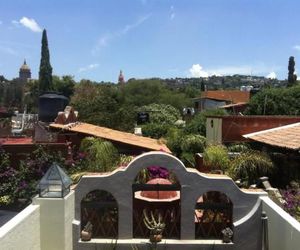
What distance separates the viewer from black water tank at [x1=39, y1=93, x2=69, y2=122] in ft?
94.7

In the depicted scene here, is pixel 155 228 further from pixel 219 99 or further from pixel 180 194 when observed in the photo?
pixel 219 99

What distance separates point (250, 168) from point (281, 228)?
5.53 meters

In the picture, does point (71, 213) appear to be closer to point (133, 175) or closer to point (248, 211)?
point (133, 175)

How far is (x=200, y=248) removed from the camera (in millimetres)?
9555

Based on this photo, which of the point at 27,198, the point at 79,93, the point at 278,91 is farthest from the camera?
the point at 79,93

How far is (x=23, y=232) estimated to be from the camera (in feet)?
24.0

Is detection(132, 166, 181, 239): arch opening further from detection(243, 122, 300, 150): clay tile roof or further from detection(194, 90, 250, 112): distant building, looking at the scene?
detection(194, 90, 250, 112): distant building

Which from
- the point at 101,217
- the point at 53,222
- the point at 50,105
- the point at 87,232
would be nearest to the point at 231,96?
the point at 50,105

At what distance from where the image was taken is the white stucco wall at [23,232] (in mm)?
6495

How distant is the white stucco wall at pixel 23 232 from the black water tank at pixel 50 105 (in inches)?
834

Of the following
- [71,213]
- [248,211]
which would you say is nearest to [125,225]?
[71,213]

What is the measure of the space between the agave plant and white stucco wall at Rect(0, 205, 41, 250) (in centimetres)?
703

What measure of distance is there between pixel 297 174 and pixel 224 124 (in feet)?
31.9

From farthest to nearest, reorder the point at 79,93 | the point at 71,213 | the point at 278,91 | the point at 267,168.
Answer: the point at 79,93, the point at 278,91, the point at 267,168, the point at 71,213
